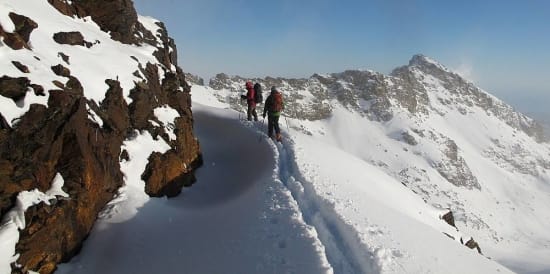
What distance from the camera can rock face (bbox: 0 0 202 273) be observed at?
10888 mm

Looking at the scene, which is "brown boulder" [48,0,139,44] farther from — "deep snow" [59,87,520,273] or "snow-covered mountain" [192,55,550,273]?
"snow-covered mountain" [192,55,550,273]

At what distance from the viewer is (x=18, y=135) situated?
11062 mm

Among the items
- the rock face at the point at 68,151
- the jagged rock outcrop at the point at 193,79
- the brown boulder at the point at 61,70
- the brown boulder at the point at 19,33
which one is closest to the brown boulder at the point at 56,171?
the rock face at the point at 68,151

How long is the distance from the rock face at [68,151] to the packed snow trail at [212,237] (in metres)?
0.77

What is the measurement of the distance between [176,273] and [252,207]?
3975 mm

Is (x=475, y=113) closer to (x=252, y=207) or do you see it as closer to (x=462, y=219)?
(x=462, y=219)

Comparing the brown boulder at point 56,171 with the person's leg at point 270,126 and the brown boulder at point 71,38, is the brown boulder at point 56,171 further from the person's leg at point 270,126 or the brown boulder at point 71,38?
the person's leg at point 270,126

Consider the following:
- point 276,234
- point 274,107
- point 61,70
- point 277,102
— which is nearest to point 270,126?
point 274,107

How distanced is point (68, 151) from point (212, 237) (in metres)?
5.25

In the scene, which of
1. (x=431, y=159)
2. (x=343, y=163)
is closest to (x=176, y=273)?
(x=343, y=163)

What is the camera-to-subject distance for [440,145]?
141 m

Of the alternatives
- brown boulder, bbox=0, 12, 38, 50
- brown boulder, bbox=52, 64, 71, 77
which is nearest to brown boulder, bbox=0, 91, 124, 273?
brown boulder, bbox=52, 64, 71, 77

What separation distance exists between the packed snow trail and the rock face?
30.2 inches

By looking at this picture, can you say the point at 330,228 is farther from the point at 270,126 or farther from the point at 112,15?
the point at 112,15
